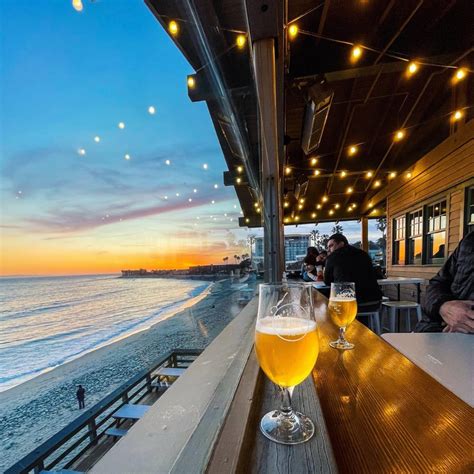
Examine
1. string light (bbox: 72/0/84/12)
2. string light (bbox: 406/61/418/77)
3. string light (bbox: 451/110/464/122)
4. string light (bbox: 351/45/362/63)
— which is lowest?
string light (bbox: 72/0/84/12)

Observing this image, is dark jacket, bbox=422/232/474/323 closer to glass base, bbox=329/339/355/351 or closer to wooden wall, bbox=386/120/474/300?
glass base, bbox=329/339/355/351

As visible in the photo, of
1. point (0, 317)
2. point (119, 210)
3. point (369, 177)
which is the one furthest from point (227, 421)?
point (369, 177)

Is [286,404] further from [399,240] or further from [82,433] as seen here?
[399,240]

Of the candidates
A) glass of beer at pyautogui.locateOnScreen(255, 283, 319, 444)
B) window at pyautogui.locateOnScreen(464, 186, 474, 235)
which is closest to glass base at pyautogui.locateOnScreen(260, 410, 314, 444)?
glass of beer at pyautogui.locateOnScreen(255, 283, 319, 444)

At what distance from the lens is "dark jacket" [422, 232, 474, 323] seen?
140 centimetres

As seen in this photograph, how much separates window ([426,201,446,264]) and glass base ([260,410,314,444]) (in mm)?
6080

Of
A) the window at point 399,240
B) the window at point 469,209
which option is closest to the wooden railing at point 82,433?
the window at point 469,209

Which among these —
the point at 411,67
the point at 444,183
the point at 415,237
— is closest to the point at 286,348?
the point at 411,67

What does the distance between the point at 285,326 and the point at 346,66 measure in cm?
351

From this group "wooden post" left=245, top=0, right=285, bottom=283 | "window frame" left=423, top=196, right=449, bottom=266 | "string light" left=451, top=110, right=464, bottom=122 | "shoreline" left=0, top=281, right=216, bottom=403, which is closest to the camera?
"shoreline" left=0, top=281, right=216, bottom=403

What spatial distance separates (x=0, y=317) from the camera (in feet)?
4.04

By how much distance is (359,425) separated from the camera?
1.63 ft

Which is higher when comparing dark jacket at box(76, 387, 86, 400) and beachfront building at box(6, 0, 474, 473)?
beachfront building at box(6, 0, 474, 473)

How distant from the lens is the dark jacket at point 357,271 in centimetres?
259
